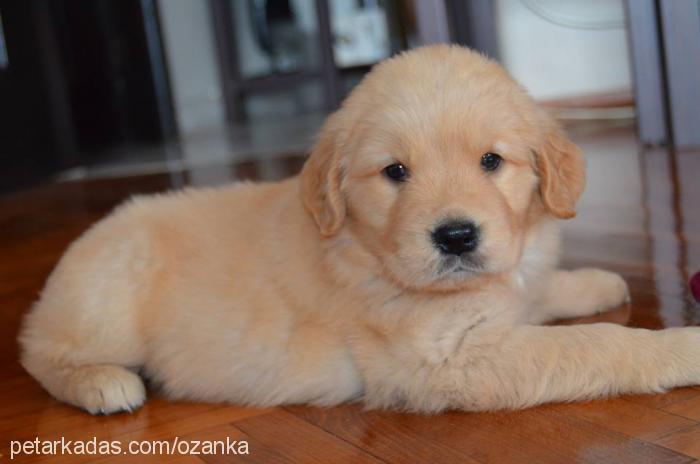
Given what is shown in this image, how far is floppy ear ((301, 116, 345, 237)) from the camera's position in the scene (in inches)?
73.4

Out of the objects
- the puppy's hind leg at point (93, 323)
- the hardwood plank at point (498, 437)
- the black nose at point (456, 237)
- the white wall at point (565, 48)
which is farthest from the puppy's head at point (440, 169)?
the white wall at point (565, 48)

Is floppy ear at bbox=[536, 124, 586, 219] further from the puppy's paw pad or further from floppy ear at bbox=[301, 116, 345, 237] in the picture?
the puppy's paw pad

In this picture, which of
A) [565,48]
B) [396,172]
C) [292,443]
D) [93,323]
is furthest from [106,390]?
[565,48]

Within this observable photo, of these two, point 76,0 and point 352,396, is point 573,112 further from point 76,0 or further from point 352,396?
point 76,0

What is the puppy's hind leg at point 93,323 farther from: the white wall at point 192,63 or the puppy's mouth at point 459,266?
the white wall at point 192,63

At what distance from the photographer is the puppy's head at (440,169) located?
1671 mm

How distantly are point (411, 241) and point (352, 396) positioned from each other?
0.38 m

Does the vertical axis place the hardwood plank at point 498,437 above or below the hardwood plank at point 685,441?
below

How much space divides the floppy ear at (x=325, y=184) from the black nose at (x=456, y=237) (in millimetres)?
279

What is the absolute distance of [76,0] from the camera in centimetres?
1007

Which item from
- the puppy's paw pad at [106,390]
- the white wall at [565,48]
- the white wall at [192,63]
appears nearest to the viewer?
the puppy's paw pad at [106,390]

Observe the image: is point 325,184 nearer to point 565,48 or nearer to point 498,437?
point 498,437

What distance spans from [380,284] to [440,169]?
0.27 meters

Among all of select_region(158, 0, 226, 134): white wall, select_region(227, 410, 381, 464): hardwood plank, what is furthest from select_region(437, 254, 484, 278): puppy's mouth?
select_region(158, 0, 226, 134): white wall
